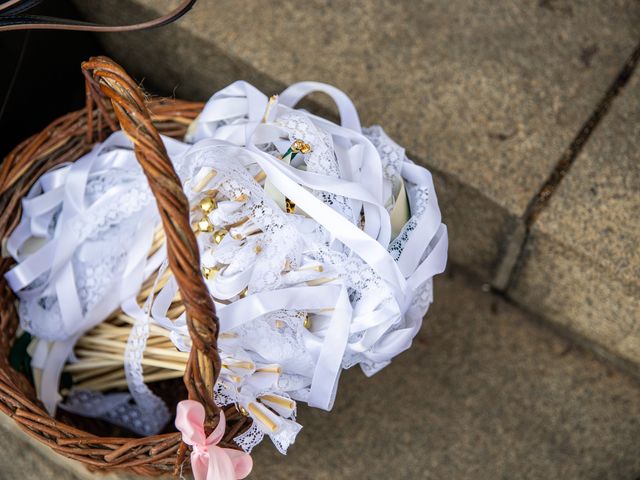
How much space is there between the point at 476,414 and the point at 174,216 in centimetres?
71

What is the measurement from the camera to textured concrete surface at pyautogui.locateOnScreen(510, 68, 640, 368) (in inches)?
39.8

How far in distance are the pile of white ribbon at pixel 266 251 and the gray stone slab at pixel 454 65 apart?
184mm

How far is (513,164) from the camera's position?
106 cm

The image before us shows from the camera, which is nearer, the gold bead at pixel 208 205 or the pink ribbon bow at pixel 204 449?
the pink ribbon bow at pixel 204 449

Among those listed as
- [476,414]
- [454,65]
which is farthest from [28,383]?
[454,65]

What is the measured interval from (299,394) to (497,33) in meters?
0.67

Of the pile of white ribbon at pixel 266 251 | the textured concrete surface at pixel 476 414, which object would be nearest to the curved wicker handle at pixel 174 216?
the pile of white ribbon at pixel 266 251

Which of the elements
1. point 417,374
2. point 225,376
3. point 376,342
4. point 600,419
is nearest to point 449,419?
point 417,374

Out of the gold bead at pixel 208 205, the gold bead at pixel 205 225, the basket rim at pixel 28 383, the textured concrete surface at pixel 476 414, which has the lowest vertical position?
the textured concrete surface at pixel 476 414

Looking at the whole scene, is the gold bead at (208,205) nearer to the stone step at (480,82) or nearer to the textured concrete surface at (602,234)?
the stone step at (480,82)

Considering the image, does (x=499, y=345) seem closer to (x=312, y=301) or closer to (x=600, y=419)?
(x=600, y=419)

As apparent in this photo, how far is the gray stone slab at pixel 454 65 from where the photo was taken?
1.07 metres

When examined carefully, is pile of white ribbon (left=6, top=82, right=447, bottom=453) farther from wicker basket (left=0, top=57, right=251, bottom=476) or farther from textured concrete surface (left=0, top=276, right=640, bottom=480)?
textured concrete surface (left=0, top=276, right=640, bottom=480)

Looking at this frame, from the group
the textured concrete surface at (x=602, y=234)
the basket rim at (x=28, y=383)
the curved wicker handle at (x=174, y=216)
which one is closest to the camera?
the curved wicker handle at (x=174, y=216)
